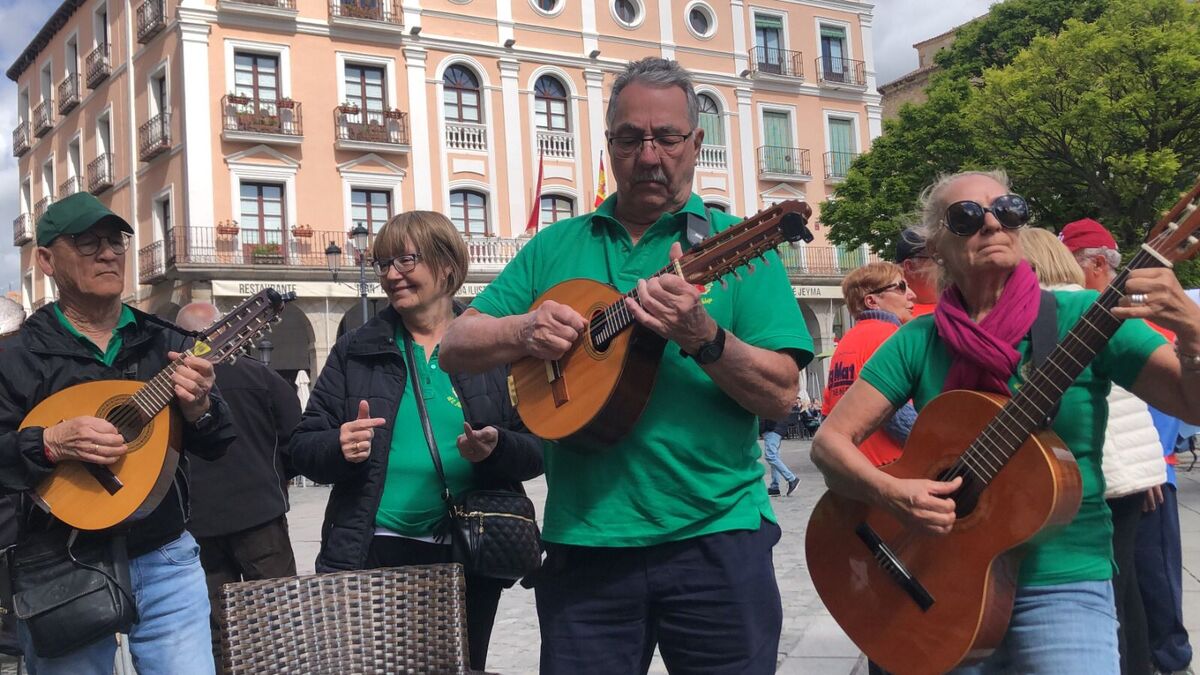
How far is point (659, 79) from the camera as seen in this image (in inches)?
109

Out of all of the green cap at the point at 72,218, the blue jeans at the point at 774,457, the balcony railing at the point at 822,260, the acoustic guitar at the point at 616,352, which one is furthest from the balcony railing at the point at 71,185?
the acoustic guitar at the point at 616,352

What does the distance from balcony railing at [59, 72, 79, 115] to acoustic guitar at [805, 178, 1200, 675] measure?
113 ft

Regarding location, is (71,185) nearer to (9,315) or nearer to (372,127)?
(372,127)

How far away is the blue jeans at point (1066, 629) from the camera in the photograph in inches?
102

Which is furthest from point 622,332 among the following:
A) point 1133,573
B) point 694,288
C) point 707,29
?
point 707,29

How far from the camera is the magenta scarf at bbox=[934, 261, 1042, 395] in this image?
8.98 ft

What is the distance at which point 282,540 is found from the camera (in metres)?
5.08

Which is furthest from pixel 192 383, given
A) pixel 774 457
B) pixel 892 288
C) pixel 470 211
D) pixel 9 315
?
pixel 470 211

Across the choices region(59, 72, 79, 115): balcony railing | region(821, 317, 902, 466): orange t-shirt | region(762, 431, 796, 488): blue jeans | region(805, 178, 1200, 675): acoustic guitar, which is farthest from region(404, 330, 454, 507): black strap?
region(59, 72, 79, 115): balcony railing

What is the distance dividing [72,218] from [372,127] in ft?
84.2

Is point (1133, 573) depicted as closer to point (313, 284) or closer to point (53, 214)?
point (53, 214)

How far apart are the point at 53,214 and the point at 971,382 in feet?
9.37

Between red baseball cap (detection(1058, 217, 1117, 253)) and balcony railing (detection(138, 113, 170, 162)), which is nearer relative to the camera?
red baseball cap (detection(1058, 217, 1117, 253))

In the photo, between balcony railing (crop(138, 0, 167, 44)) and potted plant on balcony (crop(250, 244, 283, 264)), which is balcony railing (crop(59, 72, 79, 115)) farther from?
potted plant on balcony (crop(250, 244, 283, 264))
